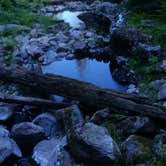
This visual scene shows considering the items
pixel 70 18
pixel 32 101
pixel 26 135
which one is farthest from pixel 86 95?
pixel 70 18

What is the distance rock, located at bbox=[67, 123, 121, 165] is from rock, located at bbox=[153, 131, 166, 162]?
1.58 ft

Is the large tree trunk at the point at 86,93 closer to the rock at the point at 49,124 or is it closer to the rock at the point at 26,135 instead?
the rock at the point at 49,124

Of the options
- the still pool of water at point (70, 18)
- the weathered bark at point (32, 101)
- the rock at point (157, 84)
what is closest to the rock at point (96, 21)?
the still pool of water at point (70, 18)

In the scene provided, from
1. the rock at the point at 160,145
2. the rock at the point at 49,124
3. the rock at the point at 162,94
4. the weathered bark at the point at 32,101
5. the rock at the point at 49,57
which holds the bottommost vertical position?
the rock at the point at 49,57

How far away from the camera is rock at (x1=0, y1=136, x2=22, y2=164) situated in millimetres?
4605

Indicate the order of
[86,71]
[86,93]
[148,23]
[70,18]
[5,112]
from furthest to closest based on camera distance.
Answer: [70,18] < [148,23] < [86,71] < [5,112] < [86,93]

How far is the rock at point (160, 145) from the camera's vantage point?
14.3 feet

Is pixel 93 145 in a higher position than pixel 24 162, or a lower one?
higher

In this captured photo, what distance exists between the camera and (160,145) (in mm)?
4504

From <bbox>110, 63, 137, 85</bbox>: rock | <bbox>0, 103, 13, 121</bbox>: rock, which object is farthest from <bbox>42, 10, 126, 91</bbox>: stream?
<bbox>0, 103, 13, 121</bbox>: rock

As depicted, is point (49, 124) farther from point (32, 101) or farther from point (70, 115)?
point (32, 101)

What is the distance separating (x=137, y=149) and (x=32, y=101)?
2020 mm

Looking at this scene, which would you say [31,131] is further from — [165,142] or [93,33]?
[93,33]

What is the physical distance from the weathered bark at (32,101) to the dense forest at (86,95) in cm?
2
